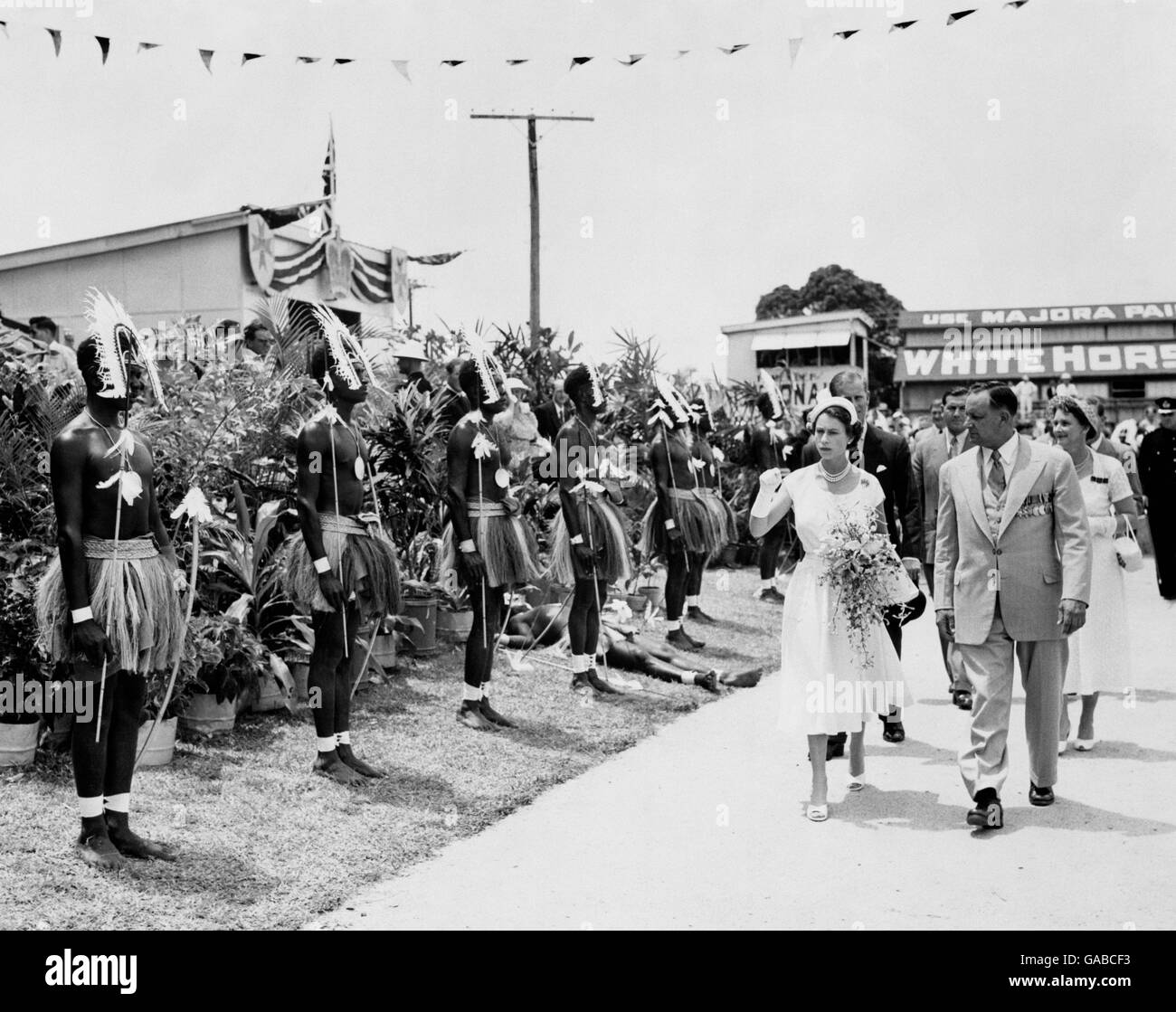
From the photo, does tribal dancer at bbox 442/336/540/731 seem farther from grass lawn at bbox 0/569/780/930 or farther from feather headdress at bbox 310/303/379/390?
feather headdress at bbox 310/303/379/390

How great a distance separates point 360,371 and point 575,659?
7.88ft

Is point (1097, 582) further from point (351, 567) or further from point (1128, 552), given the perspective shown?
point (351, 567)

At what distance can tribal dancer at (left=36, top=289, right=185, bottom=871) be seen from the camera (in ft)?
15.0

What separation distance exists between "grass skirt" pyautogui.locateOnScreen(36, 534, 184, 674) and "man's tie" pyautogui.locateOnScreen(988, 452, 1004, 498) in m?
3.47

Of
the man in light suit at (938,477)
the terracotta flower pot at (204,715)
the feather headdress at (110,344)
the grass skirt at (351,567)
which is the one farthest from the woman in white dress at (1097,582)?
the feather headdress at (110,344)

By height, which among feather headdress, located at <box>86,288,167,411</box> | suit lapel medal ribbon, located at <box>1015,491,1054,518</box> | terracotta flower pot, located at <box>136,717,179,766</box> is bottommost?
terracotta flower pot, located at <box>136,717,179,766</box>

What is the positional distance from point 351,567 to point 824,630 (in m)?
2.21

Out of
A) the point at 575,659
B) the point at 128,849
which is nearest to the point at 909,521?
the point at 575,659

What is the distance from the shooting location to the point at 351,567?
594 cm

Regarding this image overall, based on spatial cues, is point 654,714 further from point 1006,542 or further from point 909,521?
point 1006,542

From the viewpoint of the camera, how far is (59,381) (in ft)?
22.3

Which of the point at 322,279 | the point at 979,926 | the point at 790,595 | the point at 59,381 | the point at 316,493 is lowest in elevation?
the point at 979,926

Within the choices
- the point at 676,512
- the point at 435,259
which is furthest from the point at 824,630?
the point at 435,259

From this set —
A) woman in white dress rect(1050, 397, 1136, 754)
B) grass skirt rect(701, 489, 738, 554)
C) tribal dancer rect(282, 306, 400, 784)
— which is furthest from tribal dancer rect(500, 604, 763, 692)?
tribal dancer rect(282, 306, 400, 784)
